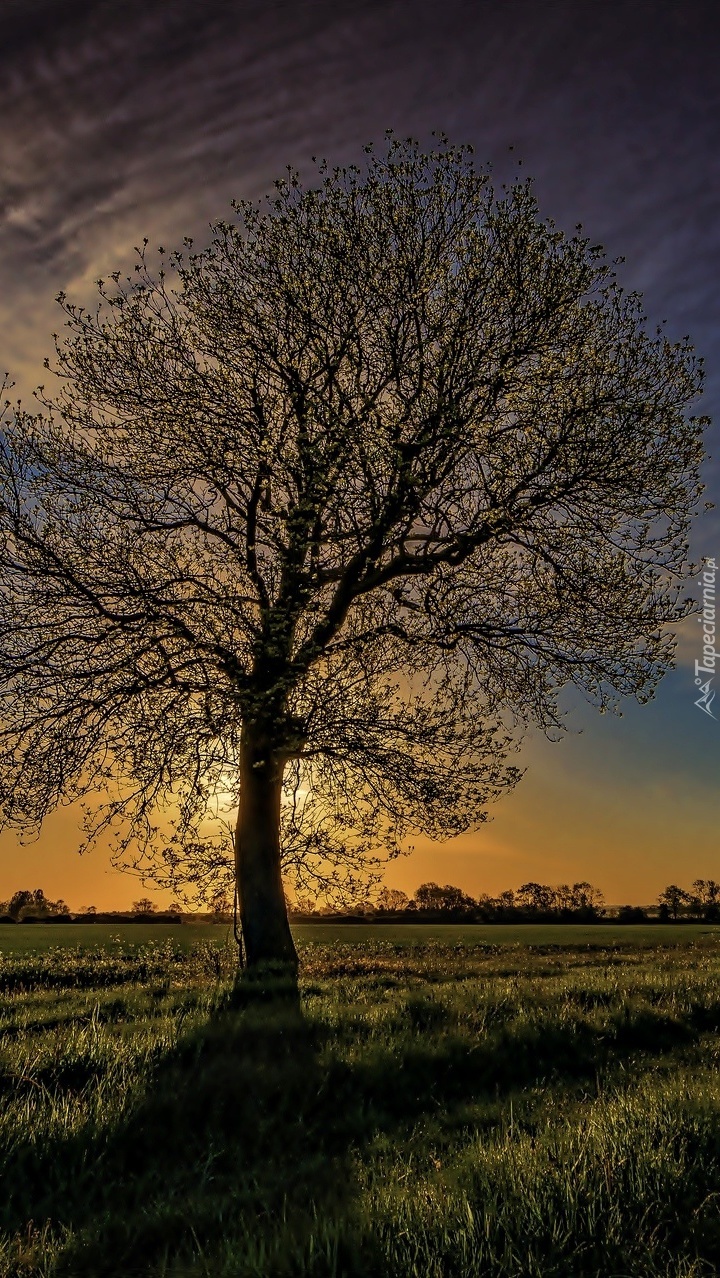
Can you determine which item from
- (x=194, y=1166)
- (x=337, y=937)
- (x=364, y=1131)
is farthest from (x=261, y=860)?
(x=337, y=937)

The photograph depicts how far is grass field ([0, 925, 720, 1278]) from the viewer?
4676mm

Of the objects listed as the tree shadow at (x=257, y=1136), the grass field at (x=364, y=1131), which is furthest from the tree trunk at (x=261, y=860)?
the tree shadow at (x=257, y=1136)

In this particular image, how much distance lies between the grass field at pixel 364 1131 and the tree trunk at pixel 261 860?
9.84ft

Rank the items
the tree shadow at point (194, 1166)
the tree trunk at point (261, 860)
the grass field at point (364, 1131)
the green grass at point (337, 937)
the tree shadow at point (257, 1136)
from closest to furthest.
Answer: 1. the grass field at point (364, 1131)
2. the tree shadow at point (257, 1136)
3. the tree shadow at point (194, 1166)
4. the tree trunk at point (261, 860)
5. the green grass at point (337, 937)

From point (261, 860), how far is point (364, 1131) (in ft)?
34.5

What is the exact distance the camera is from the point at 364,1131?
761cm

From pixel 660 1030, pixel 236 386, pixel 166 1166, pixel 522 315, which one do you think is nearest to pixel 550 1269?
pixel 166 1166

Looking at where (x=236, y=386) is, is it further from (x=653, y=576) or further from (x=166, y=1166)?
(x=166, y=1166)

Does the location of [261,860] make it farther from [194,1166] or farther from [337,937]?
[337,937]

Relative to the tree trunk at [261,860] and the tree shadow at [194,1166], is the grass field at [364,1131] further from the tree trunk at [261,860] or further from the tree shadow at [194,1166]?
the tree trunk at [261,860]

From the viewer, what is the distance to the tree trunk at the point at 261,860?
57.9 feet

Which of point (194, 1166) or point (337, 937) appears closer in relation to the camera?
point (194, 1166)

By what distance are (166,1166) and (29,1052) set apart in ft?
11.1

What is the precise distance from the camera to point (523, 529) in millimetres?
18406
